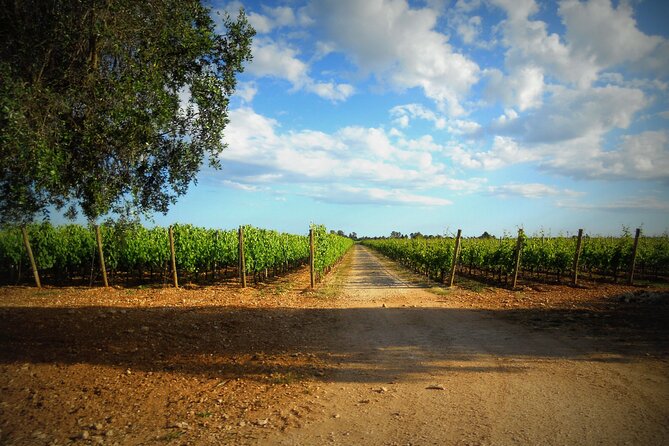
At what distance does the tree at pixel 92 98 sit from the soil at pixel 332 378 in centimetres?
265

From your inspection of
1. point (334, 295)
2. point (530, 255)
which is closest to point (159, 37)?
point (334, 295)

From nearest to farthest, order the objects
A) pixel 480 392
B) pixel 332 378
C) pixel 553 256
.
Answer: pixel 480 392
pixel 332 378
pixel 553 256

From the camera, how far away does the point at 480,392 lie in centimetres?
517

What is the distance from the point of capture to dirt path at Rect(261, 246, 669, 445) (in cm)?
402

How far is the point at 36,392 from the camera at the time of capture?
4797mm

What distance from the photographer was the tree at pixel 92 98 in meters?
5.29

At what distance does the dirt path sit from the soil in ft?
0.08

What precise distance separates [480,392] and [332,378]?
2259 mm

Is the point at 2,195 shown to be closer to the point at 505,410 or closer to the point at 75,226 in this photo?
the point at 505,410

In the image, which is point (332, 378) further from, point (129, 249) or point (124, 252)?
point (124, 252)

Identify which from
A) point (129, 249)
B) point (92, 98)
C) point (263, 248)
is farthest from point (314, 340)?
point (129, 249)

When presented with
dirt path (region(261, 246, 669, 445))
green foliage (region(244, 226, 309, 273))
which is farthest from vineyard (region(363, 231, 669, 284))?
dirt path (region(261, 246, 669, 445))

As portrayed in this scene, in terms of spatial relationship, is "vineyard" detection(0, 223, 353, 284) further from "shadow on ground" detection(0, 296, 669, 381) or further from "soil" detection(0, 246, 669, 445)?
"soil" detection(0, 246, 669, 445)

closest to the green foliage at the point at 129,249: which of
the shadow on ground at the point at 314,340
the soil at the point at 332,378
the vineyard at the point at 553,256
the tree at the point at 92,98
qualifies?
the shadow on ground at the point at 314,340
